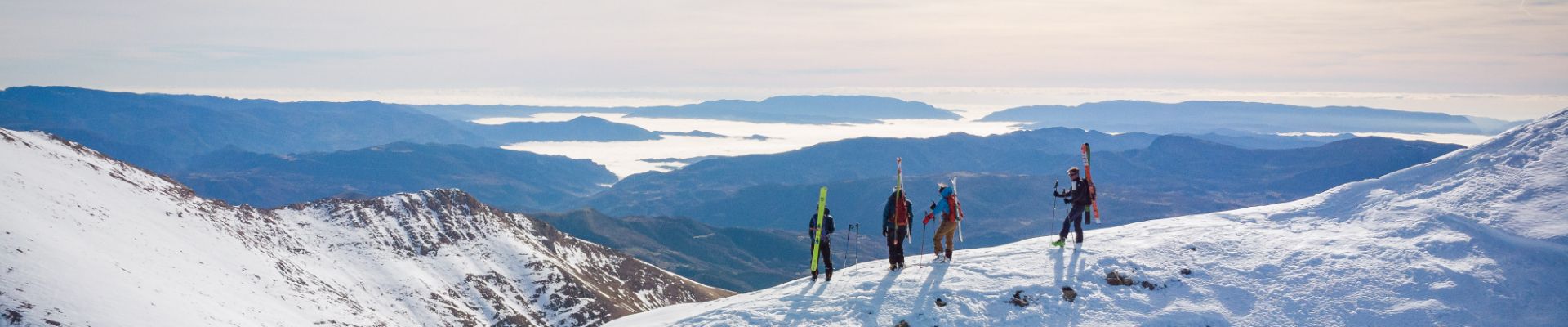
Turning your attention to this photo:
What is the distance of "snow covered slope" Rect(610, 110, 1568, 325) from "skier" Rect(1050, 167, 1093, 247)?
3.10ft

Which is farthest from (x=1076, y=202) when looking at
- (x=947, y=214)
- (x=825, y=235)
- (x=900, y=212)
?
(x=825, y=235)

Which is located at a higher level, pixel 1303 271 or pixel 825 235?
pixel 825 235

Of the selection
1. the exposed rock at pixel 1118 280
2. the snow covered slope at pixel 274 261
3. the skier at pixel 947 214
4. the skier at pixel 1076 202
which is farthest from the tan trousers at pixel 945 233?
the snow covered slope at pixel 274 261

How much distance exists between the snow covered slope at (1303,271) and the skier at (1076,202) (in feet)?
3.10

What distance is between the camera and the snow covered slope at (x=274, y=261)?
189ft

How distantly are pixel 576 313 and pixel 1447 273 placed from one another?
4432 inches

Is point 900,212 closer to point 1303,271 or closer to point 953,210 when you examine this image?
point 953,210

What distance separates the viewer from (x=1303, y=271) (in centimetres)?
2719

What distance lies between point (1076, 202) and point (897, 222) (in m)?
6.52

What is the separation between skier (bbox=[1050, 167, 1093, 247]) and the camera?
101 ft

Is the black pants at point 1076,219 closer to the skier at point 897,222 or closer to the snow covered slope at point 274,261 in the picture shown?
the skier at point 897,222

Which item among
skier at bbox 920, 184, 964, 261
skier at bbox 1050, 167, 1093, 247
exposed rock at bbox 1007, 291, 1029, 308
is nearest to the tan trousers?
skier at bbox 920, 184, 964, 261

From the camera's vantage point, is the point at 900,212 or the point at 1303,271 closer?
the point at 1303,271

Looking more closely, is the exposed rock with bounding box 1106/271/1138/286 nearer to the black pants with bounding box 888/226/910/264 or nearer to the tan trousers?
the tan trousers
